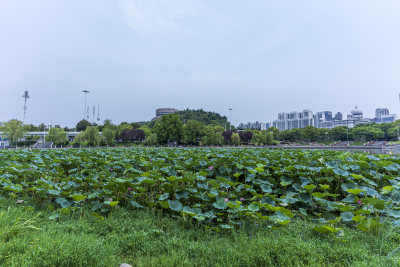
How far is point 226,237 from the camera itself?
2371mm

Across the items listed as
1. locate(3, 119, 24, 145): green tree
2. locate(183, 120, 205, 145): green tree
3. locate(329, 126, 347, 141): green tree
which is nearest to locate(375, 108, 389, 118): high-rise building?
locate(329, 126, 347, 141): green tree

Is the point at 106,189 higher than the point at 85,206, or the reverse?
the point at 106,189

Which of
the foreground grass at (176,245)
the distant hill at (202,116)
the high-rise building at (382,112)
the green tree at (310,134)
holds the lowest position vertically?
the foreground grass at (176,245)

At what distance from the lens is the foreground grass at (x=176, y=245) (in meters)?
1.72

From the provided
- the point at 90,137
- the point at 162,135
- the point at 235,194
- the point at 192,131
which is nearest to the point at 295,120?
the point at 192,131

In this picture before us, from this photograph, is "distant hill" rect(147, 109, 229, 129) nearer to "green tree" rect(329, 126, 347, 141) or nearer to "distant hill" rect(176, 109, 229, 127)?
A: "distant hill" rect(176, 109, 229, 127)

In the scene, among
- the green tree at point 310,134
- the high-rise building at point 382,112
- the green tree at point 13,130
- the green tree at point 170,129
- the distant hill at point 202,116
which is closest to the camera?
the green tree at point 13,130

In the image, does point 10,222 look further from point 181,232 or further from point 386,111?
point 386,111

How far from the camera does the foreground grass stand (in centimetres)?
172

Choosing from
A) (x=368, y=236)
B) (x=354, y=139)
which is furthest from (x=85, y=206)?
(x=354, y=139)

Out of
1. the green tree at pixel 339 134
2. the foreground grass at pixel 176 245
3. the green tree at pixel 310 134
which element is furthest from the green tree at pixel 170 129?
the green tree at pixel 339 134

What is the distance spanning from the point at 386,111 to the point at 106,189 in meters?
184

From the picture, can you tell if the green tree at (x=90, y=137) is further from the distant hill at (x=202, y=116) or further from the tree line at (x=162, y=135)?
the distant hill at (x=202, y=116)

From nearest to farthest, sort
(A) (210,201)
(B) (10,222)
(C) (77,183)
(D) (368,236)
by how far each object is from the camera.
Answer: (D) (368,236) → (B) (10,222) → (A) (210,201) → (C) (77,183)
